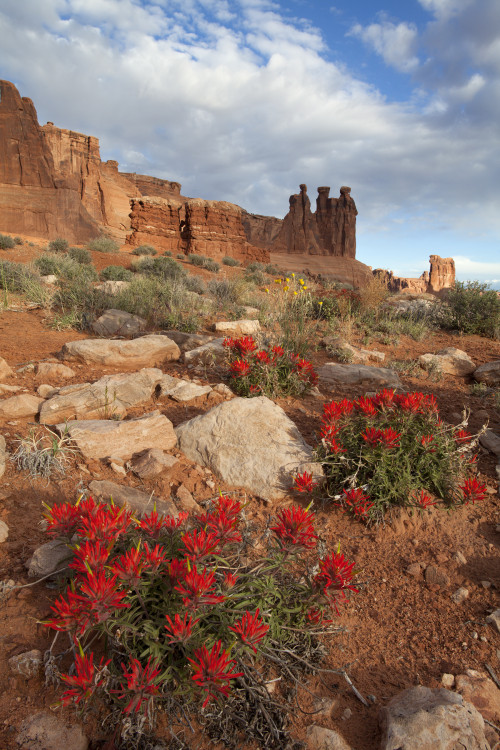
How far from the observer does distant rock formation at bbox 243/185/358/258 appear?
56.5 m

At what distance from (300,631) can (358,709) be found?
0.35 meters

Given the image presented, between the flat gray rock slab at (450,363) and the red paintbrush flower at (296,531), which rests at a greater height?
the flat gray rock slab at (450,363)

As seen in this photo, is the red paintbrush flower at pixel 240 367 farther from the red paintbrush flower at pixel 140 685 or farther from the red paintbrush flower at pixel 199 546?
the red paintbrush flower at pixel 140 685

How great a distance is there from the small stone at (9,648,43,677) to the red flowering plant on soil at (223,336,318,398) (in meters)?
2.63

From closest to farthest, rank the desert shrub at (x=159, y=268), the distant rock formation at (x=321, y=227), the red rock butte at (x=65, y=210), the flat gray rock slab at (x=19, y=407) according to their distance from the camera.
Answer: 1. the flat gray rock slab at (x=19, y=407)
2. the desert shrub at (x=159, y=268)
3. the red rock butte at (x=65, y=210)
4. the distant rock formation at (x=321, y=227)

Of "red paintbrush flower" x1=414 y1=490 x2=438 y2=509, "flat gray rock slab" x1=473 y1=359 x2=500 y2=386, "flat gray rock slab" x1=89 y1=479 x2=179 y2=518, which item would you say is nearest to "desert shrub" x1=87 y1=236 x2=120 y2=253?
"flat gray rock slab" x1=473 y1=359 x2=500 y2=386

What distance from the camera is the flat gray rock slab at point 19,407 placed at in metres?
3.11

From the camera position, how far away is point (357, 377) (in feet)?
15.4

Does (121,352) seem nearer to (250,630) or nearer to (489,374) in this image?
(250,630)

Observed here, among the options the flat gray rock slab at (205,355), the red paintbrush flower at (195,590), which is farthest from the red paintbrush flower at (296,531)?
the flat gray rock slab at (205,355)

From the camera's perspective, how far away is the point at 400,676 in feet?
5.39

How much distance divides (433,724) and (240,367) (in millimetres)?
2834

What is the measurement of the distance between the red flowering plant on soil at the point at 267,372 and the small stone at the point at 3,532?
2234 millimetres

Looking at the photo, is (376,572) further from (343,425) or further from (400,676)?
(343,425)
